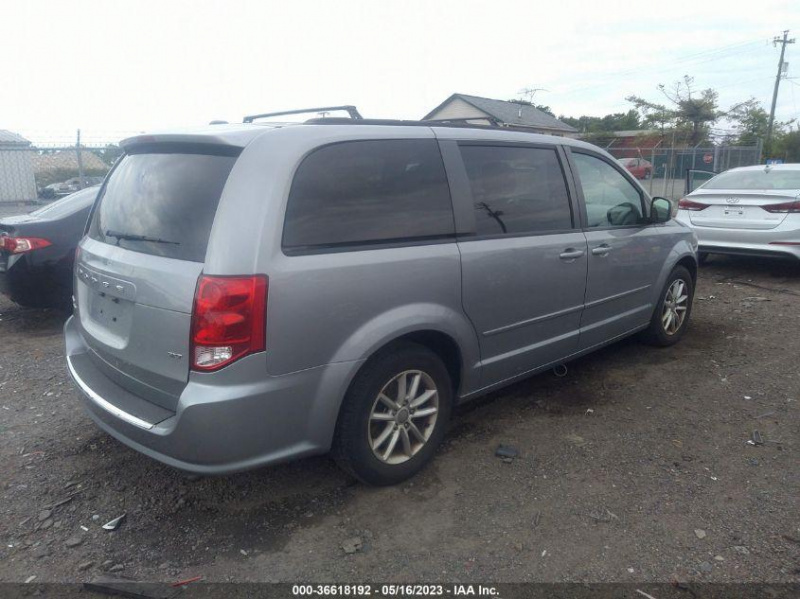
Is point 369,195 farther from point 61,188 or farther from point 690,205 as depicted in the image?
point 61,188

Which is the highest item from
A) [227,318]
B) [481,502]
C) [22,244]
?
[227,318]

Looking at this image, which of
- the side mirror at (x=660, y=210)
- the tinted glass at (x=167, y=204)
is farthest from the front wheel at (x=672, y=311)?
the tinted glass at (x=167, y=204)

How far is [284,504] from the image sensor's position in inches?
118

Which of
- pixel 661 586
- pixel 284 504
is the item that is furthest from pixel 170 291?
pixel 661 586

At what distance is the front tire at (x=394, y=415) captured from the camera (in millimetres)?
2867

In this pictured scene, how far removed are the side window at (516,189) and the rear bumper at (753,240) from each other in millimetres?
4116

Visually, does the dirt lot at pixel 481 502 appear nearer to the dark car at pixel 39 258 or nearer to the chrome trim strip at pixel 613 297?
the chrome trim strip at pixel 613 297

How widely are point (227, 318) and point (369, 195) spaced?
93cm

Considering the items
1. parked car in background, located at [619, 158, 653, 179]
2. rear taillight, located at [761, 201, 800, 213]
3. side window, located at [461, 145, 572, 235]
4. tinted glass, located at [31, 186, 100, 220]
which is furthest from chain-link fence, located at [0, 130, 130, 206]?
parked car in background, located at [619, 158, 653, 179]

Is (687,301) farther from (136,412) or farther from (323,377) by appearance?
(136,412)

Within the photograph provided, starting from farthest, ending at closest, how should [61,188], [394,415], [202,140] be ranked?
[61,188] → [394,415] → [202,140]

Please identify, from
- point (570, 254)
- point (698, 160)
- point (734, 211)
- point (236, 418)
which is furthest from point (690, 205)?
point (698, 160)

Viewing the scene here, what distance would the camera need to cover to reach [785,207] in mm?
7312

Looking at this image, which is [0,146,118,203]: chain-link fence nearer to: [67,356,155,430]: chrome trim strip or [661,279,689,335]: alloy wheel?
[67,356,155,430]: chrome trim strip
